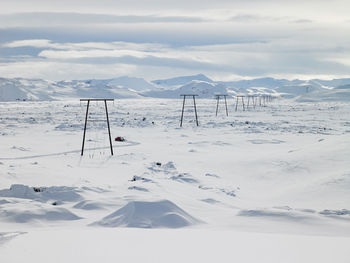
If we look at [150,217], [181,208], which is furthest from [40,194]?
[181,208]

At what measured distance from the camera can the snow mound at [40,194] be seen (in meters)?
8.12

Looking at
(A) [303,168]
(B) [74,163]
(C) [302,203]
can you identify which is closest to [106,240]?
(C) [302,203]

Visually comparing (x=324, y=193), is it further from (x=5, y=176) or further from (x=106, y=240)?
(x=5, y=176)

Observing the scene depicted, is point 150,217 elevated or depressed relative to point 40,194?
elevated

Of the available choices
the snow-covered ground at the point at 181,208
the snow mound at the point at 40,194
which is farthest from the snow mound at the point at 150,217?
the snow mound at the point at 40,194

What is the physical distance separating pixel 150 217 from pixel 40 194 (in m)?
3.14

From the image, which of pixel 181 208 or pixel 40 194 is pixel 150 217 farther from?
pixel 40 194

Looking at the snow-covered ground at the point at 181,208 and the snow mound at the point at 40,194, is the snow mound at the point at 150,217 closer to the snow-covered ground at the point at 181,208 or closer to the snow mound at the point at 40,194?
the snow-covered ground at the point at 181,208

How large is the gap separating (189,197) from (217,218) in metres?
2.05

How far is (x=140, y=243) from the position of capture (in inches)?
185

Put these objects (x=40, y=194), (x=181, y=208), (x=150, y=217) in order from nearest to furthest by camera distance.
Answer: (x=150, y=217), (x=181, y=208), (x=40, y=194)

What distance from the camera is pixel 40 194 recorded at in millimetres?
8312

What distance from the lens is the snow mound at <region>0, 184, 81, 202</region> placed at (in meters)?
8.12

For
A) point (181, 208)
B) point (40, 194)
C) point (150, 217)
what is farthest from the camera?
point (40, 194)
